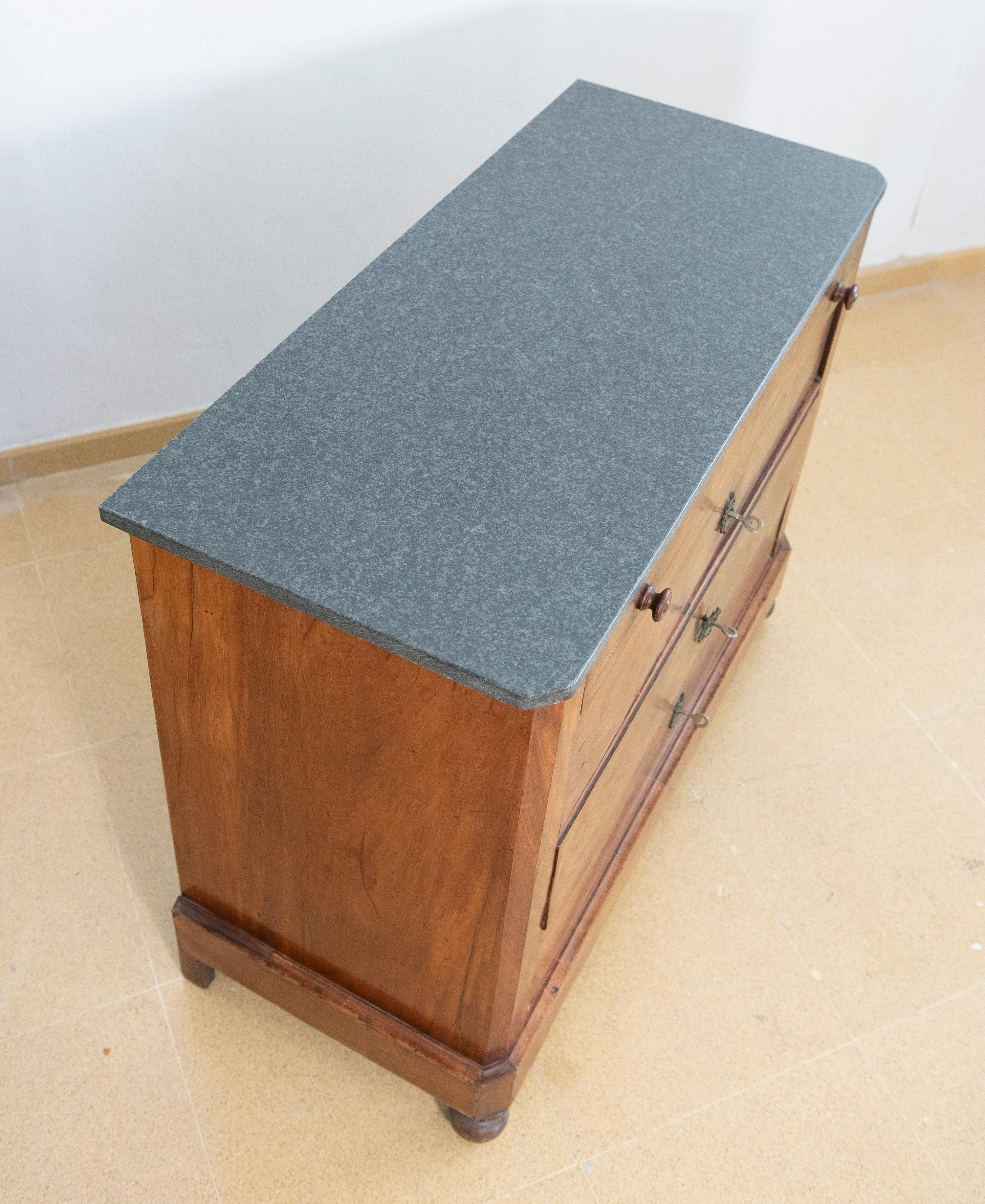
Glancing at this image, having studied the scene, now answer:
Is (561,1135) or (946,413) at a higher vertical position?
(946,413)

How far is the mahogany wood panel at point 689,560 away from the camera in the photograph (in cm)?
100

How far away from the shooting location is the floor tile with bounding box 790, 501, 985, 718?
6.31 feet

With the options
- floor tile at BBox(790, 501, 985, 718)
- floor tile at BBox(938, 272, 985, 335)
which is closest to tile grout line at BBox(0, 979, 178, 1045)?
floor tile at BBox(790, 501, 985, 718)

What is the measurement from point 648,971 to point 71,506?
124 cm

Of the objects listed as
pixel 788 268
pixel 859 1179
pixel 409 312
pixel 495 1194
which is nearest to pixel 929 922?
pixel 859 1179

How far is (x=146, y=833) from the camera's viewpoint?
1.62m

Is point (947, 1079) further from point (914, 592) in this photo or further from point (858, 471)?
point (858, 471)

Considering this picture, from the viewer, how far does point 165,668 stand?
42.1 inches

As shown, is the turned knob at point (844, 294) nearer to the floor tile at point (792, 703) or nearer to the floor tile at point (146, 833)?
the floor tile at point (792, 703)

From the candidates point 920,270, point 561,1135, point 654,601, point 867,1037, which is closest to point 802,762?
point 867,1037

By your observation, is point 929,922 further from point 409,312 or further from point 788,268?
point 409,312

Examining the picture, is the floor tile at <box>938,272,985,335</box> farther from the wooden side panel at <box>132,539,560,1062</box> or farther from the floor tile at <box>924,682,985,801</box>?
the wooden side panel at <box>132,539,560,1062</box>

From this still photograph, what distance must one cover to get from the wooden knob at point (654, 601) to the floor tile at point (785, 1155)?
0.77 meters

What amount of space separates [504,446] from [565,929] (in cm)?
62
